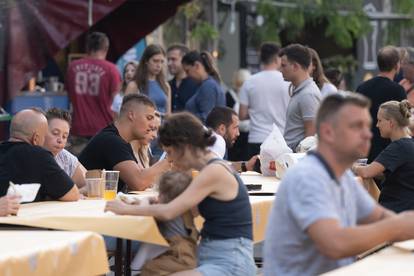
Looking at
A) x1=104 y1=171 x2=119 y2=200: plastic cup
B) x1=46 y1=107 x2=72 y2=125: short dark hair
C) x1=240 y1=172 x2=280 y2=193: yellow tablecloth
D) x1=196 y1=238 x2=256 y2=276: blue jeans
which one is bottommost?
x1=240 y1=172 x2=280 y2=193: yellow tablecloth

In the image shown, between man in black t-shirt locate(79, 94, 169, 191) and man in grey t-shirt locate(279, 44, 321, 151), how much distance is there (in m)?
2.42

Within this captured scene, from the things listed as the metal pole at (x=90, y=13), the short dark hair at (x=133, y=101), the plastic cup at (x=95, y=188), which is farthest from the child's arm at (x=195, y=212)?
the metal pole at (x=90, y=13)

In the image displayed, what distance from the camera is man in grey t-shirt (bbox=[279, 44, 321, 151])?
427 inches

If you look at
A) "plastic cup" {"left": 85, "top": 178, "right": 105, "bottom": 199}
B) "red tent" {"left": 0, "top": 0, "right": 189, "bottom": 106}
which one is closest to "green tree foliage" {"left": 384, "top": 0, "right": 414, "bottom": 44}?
"red tent" {"left": 0, "top": 0, "right": 189, "bottom": 106}

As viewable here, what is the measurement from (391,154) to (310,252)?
401 cm

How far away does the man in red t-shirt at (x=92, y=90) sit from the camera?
1339 cm

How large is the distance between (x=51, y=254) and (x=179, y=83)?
8241 mm

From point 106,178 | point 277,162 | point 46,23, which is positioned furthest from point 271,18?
point 106,178

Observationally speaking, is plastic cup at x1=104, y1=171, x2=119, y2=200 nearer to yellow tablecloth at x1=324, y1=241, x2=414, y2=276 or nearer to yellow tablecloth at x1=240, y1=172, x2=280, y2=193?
yellow tablecloth at x1=240, y1=172, x2=280, y2=193

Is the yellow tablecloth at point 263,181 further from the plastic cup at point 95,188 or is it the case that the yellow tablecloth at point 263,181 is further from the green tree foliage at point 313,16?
the green tree foliage at point 313,16

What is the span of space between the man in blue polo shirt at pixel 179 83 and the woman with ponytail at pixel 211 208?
23.2 ft

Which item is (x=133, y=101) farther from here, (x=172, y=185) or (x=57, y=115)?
(x=172, y=185)

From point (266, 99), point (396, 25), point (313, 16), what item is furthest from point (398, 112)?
point (396, 25)

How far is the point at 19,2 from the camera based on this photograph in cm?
1311
